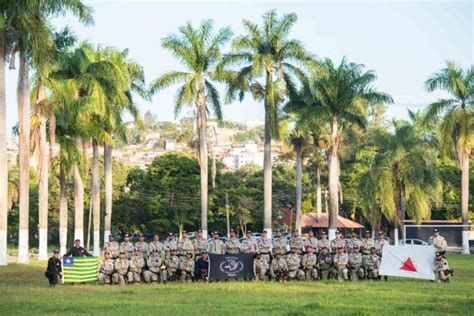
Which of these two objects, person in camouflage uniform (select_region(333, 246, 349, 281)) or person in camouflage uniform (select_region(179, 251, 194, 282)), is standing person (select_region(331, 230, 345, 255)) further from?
person in camouflage uniform (select_region(179, 251, 194, 282))

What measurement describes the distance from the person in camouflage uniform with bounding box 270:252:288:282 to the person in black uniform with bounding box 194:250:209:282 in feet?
7.56

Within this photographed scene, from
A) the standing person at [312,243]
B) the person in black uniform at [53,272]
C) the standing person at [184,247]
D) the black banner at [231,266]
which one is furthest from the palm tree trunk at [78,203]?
the black banner at [231,266]

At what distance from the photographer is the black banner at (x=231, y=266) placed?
30000 mm

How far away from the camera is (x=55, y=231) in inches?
3302

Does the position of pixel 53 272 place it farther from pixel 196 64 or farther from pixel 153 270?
pixel 196 64

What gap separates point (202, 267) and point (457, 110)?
33.4 m

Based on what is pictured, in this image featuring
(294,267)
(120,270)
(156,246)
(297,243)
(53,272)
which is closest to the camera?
(53,272)

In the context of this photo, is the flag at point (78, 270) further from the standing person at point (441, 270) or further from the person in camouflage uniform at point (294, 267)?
the standing person at point (441, 270)

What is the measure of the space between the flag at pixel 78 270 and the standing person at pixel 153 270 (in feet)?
5.97

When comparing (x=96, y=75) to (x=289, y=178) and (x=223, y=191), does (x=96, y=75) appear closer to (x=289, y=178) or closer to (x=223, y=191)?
(x=223, y=191)

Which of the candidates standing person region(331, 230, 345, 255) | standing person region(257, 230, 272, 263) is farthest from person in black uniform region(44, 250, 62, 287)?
standing person region(331, 230, 345, 255)

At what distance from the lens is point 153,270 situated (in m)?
30.3

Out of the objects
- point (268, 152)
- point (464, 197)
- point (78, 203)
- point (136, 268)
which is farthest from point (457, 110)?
point (136, 268)

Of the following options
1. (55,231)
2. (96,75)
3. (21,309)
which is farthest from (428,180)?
(21,309)
